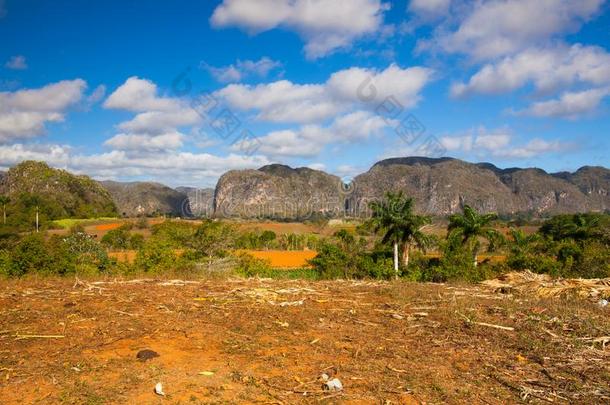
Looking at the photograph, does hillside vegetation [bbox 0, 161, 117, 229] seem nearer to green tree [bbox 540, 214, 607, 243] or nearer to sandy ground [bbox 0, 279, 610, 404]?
green tree [bbox 540, 214, 607, 243]

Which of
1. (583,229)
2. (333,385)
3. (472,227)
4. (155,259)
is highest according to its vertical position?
(472,227)

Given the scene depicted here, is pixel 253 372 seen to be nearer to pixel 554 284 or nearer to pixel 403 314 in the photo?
pixel 403 314

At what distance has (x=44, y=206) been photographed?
88.4 m

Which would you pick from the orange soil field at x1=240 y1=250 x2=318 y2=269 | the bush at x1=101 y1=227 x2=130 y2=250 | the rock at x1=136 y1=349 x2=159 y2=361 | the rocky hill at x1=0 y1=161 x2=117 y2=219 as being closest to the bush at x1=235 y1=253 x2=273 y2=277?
the orange soil field at x1=240 y1=250 x2=318 y2=269

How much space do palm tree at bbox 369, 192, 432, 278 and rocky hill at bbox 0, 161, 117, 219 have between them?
79.5m

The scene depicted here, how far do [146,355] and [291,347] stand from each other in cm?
179

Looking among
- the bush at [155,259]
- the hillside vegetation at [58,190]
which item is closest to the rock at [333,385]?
the bush at [155,259]

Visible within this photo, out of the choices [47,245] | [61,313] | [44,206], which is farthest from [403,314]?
[44,206]

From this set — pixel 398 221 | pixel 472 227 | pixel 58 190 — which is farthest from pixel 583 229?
pixel 58 190

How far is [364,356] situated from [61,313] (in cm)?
476

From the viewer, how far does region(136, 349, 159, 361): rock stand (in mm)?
5262

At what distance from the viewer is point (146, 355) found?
17.4 ft

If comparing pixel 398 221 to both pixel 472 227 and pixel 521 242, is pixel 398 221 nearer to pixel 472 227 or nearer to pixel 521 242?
pixel 472 227

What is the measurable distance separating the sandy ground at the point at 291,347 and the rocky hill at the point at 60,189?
100 m
